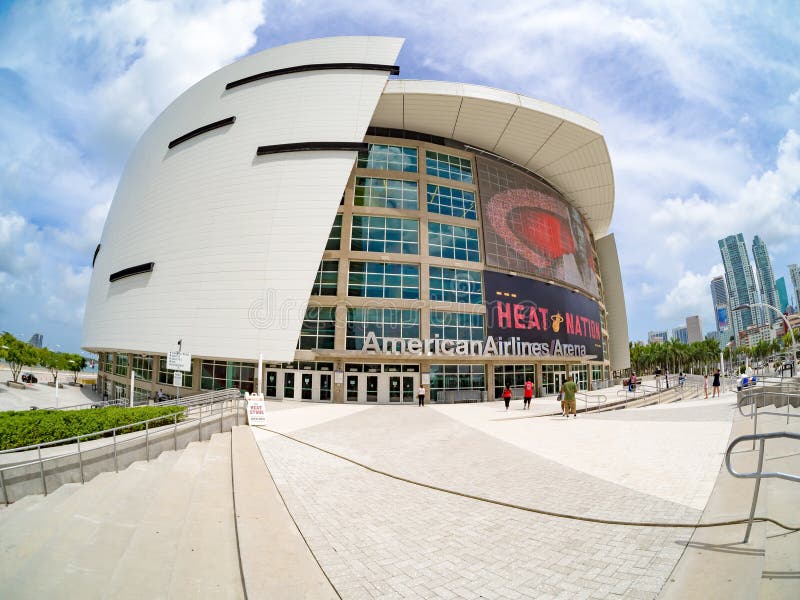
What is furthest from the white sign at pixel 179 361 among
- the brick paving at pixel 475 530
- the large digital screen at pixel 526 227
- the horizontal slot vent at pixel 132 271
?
the large digital screen at pixel 526 227

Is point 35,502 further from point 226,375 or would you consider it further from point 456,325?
point 456,325

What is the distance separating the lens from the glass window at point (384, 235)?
26.1 m

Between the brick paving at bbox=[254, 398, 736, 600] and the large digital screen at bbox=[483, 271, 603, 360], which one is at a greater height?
the large digital screen at bbox=[483, 271, 603, 360]

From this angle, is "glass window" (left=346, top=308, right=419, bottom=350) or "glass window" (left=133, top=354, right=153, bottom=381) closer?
"glass window" (left=346, top=308, right=419, bottom=350)

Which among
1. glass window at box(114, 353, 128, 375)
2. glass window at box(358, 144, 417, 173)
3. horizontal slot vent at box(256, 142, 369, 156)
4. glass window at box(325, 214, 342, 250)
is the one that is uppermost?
glass window at box(358, 144, 417, 173)

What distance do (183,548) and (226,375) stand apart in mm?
24250

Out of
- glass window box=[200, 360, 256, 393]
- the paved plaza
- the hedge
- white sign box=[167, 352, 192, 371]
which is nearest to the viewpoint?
the paved plaza

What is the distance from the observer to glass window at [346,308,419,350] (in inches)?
963

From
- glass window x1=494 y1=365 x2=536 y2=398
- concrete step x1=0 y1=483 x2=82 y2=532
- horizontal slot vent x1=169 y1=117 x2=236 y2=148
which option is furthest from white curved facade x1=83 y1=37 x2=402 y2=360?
glass window x1=494 y1=365 x2=536 y2=398

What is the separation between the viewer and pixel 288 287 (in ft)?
75.8

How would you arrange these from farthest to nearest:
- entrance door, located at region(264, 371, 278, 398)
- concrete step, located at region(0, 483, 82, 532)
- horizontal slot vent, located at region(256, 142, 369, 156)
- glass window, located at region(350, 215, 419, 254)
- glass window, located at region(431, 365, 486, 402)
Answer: glass window, located at region(350, 215, 419, 254), glass window, located at region(431, 365, 486, 402), entrance door, located at region(264, 371, 278, 398), horizontal slot vent, located at region(256, 142, 369, 156), concrete step, located at region(0, 483, 82, 532)

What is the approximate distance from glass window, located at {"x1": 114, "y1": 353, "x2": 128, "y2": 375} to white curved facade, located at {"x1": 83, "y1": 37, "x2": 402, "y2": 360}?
183 inches

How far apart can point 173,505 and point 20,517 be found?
332cm

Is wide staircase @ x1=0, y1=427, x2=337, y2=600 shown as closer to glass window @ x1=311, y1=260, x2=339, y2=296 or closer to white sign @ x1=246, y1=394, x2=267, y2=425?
white sign @ x1=246, y1=394, x2=267, y2=425
